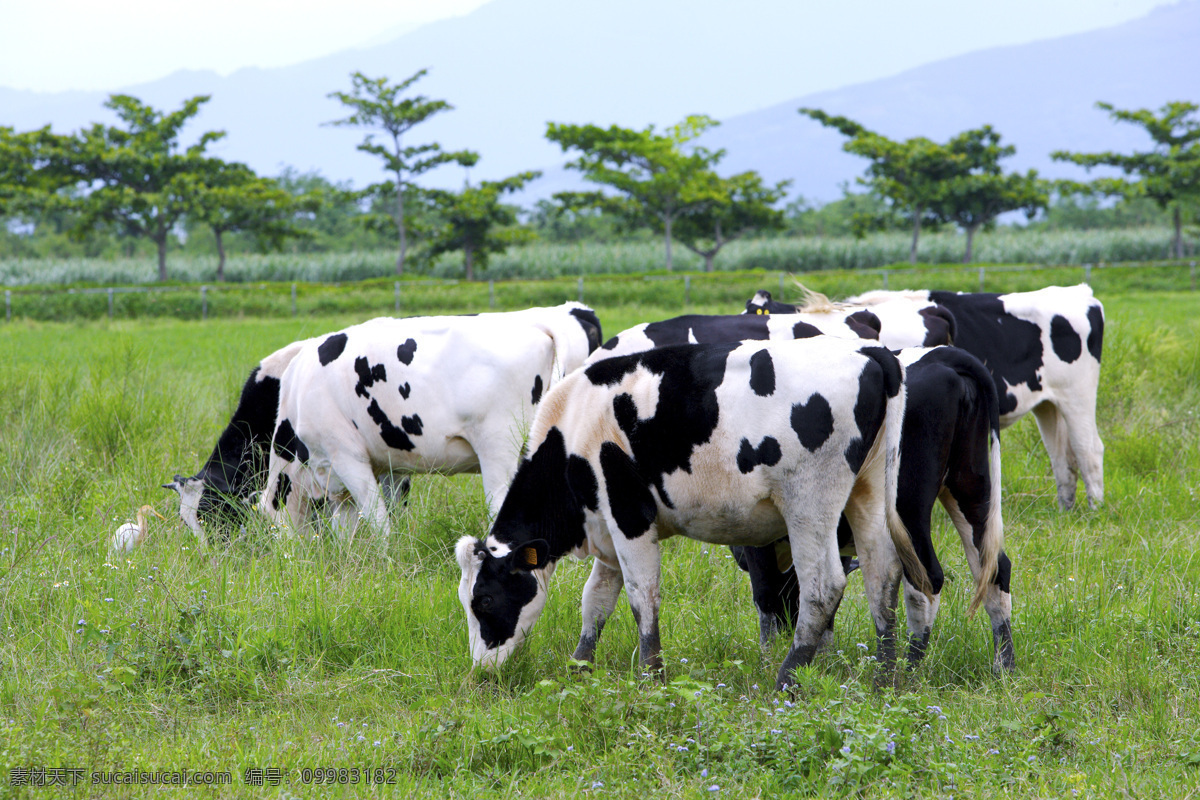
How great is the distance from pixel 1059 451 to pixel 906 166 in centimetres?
3389

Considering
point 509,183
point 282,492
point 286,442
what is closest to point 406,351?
point 286,442

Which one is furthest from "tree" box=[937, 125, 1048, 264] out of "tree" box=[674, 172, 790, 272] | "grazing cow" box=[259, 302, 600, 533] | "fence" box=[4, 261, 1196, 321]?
"grazing cow" box=[259, 302, 600, 533]

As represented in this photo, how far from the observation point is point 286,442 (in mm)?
6391

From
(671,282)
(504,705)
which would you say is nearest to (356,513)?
(504,705)

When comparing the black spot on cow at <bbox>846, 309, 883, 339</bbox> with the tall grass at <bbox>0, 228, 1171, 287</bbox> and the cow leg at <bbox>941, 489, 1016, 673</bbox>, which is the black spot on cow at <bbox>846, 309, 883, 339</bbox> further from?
the tall grass at <bbox>0, 228, 1171, 287</bbox>

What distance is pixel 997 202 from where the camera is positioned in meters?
38.8

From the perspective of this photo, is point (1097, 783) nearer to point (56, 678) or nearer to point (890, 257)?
point (56, 678)

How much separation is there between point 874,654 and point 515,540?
1.64 metres

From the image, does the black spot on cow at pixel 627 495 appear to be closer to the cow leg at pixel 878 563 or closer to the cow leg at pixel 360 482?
the cow leg at pixel 878 563

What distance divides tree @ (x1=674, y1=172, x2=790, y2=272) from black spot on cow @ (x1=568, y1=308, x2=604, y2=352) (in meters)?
33.6

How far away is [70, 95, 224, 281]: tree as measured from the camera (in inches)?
1411

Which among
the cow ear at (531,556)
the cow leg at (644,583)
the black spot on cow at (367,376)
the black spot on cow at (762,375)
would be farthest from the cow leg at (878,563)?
the black spot on cow at (367,376)

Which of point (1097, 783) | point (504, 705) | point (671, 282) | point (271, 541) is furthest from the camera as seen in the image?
point (671, 282)

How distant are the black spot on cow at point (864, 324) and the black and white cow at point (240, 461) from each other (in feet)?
12.5
